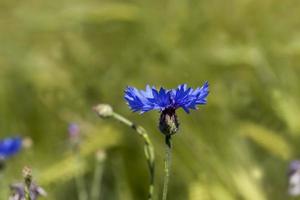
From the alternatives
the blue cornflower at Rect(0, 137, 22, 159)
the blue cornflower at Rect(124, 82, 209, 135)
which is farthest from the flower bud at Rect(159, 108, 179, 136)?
the blue cornflower at Rect(0, 137, 22, 159)

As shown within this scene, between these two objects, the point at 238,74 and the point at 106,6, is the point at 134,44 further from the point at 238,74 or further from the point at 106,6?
the point at 238,74

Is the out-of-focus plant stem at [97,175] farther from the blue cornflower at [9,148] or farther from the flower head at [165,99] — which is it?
the flower head at [165,99]

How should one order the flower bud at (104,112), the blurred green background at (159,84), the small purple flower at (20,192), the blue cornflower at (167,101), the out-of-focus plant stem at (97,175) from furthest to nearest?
1. the blurred green background at (159,84)
2. the out-of-focus plant stem at (97,175)
3. the small purple flower at (20,192)
4. the flower bud at (104,112)
5. the blue cornflower at (167,101)

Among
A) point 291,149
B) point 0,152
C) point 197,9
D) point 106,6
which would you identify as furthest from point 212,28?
point 0,152

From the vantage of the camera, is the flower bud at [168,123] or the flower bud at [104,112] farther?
the flower bud at [104,112]

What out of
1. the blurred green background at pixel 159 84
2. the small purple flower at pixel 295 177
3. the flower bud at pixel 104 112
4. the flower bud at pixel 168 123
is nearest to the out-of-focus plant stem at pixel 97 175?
the blurred green background at pixel 159 84
